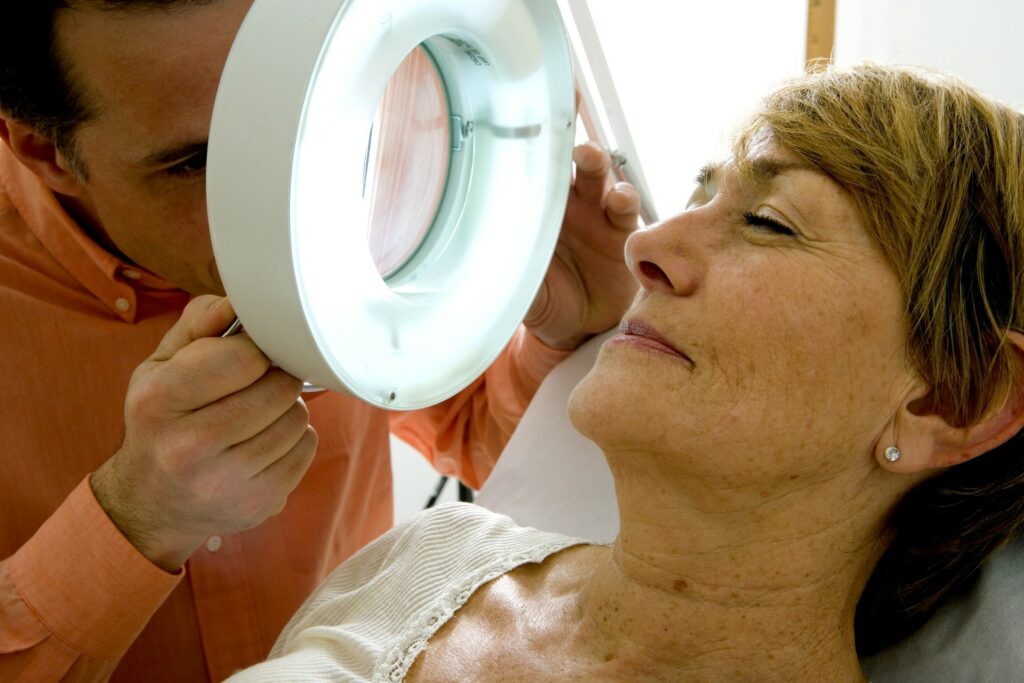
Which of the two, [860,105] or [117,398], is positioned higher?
[860,105]

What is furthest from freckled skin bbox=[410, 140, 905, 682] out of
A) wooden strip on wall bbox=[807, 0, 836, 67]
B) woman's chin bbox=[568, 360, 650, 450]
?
wooden strip on wall bbox=[807, 0, 836, 67]

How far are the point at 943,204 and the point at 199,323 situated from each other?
2.33ft

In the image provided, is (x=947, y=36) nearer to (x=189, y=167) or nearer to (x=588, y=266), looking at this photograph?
(x=588, y=266)

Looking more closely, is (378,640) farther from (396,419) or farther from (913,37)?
(913,37)

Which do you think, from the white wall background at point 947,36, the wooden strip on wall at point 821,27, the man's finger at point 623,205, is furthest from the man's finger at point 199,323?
the wooden strip on wall at point 821,27

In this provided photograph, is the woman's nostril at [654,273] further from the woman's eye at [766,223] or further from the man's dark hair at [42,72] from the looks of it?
the man's dark hair at [42,72]

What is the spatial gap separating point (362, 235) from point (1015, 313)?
2.02 ft

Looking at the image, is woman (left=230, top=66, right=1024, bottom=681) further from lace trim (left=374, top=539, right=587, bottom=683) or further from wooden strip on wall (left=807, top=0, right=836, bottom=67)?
wooden strip on wall (left=807, top=0, right=836, bottom=67)

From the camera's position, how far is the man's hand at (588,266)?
1.39 m

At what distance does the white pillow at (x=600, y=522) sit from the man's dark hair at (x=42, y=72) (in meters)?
0.74

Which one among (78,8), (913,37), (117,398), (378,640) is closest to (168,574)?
(378,640)

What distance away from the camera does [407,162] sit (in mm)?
1171

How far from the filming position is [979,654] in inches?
42.4

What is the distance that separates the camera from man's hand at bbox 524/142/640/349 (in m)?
1.39
